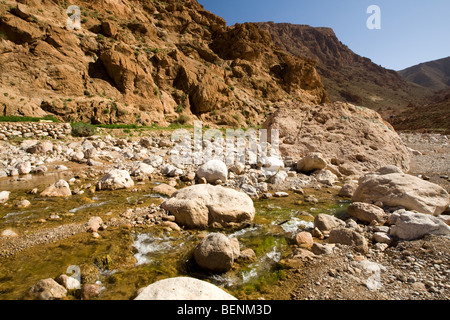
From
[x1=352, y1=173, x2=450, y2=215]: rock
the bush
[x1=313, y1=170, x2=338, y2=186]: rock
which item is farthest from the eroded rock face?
the bush

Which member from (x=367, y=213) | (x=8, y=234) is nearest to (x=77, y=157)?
(x=8, y=234)

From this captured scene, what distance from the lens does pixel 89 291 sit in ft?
8.66

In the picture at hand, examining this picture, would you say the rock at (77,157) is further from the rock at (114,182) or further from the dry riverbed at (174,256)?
the dry riverbed at (174,256)

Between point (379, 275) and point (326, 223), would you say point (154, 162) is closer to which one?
point (326, 223)

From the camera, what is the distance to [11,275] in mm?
2949

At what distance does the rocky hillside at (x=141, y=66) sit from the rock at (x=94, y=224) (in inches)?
544

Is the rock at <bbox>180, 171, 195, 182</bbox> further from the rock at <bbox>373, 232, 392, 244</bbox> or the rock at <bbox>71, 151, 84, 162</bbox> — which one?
the rock at <bbox>373, 232, 392, 244</bbox>

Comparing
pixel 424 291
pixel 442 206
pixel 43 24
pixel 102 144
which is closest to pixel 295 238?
pixel 424 291

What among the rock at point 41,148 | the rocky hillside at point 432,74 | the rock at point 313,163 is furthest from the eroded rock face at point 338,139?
the rocky hillside at point 432,74

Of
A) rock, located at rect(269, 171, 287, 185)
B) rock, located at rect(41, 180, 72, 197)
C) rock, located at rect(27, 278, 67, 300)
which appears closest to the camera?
rock, located at rect(27, 278, 67, 300)

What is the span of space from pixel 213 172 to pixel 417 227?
5.15m

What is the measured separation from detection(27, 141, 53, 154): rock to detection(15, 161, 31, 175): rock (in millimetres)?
1653

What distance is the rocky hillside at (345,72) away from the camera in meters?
75.6

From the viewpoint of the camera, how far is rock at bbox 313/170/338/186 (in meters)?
7.74
